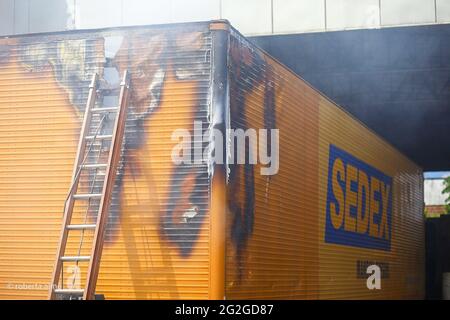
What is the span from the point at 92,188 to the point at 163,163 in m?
0.70

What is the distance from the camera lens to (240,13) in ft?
49.2

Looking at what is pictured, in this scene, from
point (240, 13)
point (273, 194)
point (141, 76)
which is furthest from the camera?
point (240, 13)

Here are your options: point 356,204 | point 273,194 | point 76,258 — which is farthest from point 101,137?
point 356,204

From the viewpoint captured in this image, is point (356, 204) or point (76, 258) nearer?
point (76, 258)

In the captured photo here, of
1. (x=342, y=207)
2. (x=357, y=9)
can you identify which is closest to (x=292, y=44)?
(x=357, y=9)

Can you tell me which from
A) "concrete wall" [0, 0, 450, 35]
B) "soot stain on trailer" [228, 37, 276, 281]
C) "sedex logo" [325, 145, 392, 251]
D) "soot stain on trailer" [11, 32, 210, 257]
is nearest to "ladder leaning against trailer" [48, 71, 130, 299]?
"soot stain on trailer" [11, 32, 210, 257]

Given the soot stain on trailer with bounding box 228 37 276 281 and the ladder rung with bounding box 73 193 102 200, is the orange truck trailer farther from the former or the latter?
the ladder rung with bounding box 73 193 102 200

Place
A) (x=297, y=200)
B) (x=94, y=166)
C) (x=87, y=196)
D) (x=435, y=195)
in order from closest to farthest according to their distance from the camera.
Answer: (x=87, y=196)
(x=94, y=166)
(x=297, y=200)
(x=435, y=195)

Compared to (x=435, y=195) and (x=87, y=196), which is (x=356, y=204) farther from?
(x=435, y=195)

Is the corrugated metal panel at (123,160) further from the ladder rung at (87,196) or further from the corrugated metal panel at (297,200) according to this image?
the corrugated metal panel at (297,200)

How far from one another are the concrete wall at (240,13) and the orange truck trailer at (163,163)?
6.89m

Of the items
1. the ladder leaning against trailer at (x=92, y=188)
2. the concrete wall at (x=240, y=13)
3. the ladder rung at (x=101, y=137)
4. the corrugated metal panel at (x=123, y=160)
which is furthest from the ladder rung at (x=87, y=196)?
the concrete wall at (x=240, y=13)

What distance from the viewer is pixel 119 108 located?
6.60m

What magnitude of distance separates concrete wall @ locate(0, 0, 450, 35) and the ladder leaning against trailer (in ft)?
27.8
